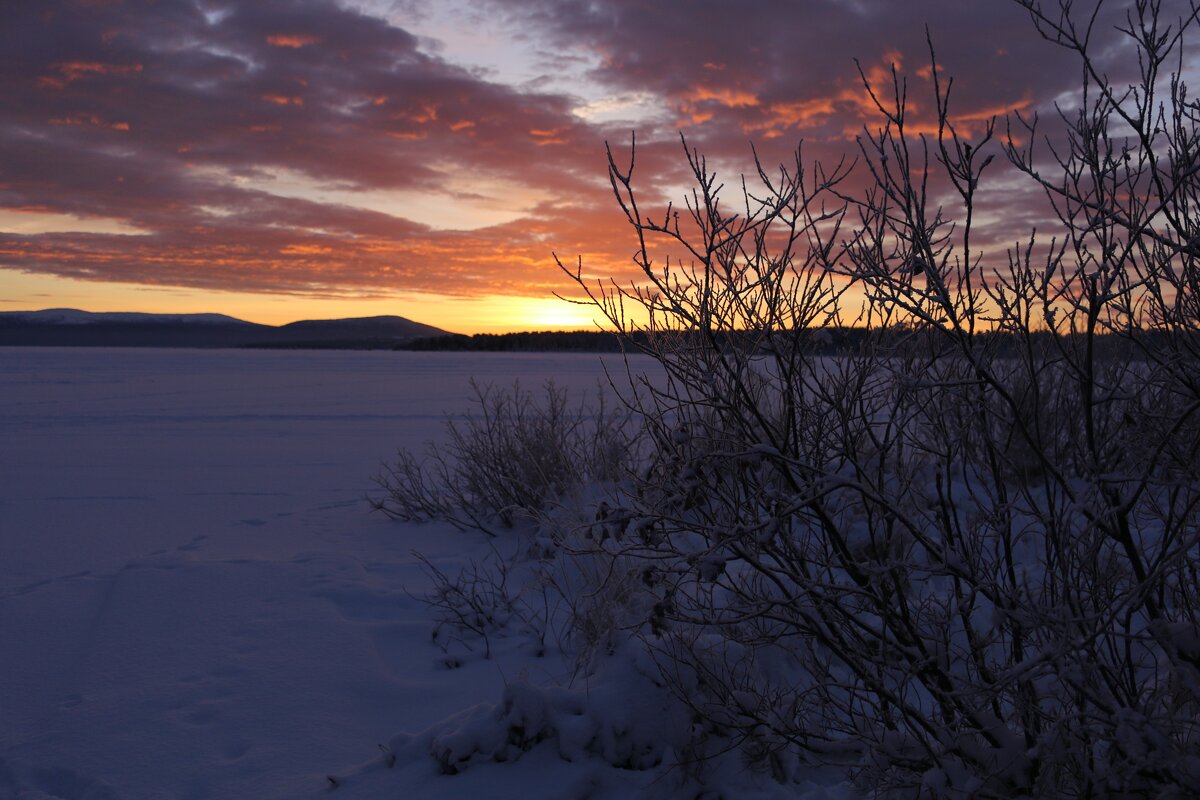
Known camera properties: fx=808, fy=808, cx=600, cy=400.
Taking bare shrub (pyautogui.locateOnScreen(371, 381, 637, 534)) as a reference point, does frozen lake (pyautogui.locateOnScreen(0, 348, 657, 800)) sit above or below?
below

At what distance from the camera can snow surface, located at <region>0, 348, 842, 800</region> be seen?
2998mm

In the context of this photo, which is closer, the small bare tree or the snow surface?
the small bare tree

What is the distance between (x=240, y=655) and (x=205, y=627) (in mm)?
500

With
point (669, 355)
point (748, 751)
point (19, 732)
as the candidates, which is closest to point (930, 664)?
point (748, 751)

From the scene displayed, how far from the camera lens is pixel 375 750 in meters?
3.32

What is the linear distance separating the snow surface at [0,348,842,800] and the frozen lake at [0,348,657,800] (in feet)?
0.04

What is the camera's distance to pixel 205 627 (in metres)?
4.54

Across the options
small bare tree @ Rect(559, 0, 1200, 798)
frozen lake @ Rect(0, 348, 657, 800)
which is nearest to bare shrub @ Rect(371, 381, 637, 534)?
frozen lake @ Rect(0, 348, 657, 800)

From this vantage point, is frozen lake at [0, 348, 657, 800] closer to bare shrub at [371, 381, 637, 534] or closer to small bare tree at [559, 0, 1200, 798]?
bare shrub at [371, 381, 637, 534]

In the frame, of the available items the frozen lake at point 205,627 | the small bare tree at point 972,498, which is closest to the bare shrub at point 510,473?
the frozen lake at point 205,627

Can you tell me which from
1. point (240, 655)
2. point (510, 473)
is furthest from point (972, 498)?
point (510, 473)

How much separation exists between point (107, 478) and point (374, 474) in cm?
292

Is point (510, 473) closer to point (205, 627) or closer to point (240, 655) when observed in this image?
point (205, 627)

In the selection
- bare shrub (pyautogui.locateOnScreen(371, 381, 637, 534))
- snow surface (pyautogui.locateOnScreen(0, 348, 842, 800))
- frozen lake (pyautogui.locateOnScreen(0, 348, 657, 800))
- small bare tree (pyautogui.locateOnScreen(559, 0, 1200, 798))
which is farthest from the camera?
bare shrub (pyautogui.locateOnScreen(371, 381, 637, 534))
